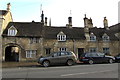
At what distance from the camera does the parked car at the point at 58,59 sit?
2217 cm

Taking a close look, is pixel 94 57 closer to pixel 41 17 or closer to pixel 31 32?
pixel 31 32

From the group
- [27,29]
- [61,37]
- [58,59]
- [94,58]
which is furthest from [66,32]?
[58,59]

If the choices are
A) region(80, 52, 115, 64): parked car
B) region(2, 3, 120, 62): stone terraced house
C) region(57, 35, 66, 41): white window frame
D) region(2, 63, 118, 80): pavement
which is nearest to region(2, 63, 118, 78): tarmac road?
region(2, 63, 118, 80): pavement

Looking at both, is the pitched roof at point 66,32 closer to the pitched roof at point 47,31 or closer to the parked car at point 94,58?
the pitched roof at point 47,31

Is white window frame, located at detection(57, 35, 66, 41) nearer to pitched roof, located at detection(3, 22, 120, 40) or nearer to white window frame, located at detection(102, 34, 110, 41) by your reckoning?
pitched roof, located at detection(3, 22, 120, 40)

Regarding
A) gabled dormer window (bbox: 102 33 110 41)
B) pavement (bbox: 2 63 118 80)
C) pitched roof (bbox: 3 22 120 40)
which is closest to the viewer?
pavement (bbox: 2 63 118 80)

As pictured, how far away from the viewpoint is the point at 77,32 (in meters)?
38.3

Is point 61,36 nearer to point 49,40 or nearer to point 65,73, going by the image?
point 49,40

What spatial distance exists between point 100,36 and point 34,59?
14.7 m

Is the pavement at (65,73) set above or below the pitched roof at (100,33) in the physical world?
below

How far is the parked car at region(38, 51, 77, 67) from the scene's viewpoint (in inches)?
873

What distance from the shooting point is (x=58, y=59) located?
22.3 m

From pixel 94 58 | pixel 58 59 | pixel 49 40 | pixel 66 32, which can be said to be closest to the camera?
pixel 58 59

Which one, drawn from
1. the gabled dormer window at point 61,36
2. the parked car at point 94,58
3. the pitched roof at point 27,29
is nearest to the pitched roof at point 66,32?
the gabled dormer window at point 61,36
